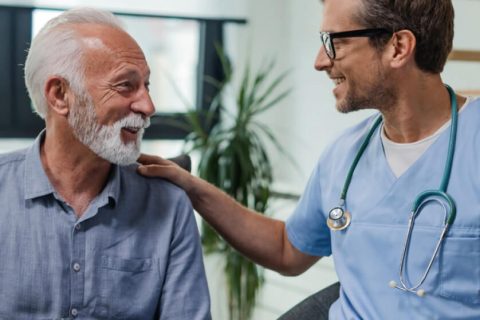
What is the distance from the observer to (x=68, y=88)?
5.72 ft

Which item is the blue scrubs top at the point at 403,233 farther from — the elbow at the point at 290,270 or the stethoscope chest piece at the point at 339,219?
the elbow at the point at 290,270

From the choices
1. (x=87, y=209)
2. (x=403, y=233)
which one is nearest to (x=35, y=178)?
(x=87, y=209)

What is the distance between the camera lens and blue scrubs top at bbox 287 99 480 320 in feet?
5.36

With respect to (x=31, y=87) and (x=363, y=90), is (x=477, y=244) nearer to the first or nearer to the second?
(x=363, y=90)

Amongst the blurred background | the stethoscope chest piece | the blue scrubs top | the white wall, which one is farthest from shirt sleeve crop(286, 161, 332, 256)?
the white wall

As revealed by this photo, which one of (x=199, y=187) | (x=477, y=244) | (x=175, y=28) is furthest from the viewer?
(x=175, y=28)

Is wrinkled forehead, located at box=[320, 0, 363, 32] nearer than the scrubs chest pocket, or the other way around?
the scrubs chest pocket

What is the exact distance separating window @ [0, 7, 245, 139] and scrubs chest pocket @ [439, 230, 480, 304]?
213 centimetres

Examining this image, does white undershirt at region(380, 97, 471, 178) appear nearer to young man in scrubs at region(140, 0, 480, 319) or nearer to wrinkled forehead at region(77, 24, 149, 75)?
young man in scrubs at region(140, 0, 480, 319)

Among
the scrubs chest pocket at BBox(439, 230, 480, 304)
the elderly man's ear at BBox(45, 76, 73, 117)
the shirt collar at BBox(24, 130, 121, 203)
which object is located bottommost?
the scrubs chest pocket at BBox(439, 230, 480, 304)

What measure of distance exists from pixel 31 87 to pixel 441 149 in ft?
3.05

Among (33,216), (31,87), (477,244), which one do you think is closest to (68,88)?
(31,87)

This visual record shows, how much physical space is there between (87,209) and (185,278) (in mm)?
270

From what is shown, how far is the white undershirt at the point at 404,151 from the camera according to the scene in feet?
5.69
